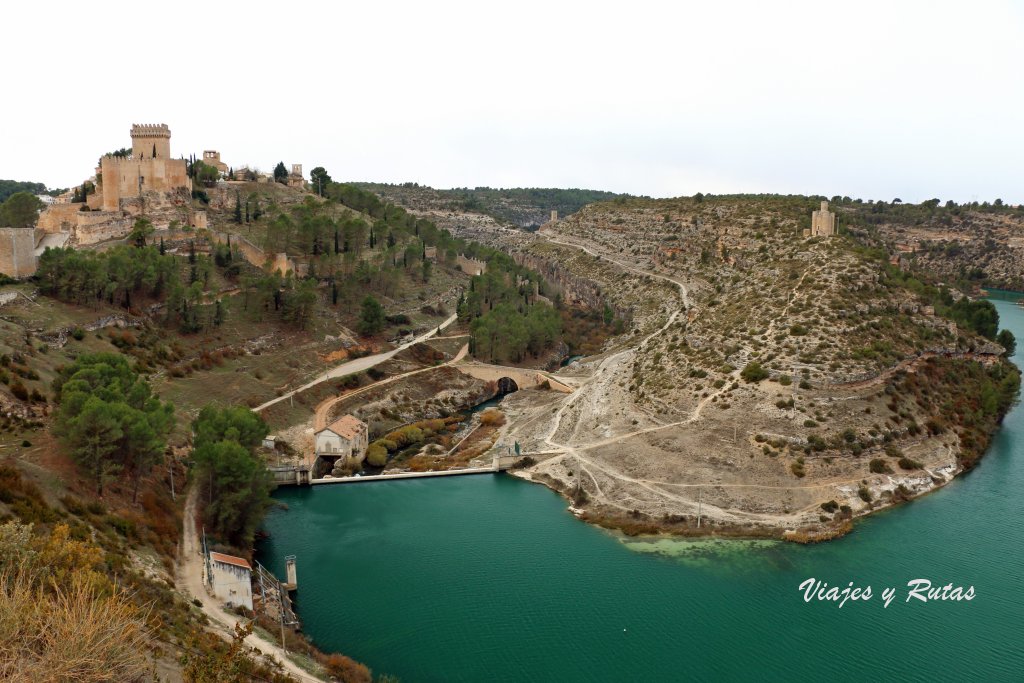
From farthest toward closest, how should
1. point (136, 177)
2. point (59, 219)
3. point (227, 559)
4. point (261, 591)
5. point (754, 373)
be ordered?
1. point (136, 177)
2. point (59, 219)
3. point (754, 373)
4. point (261, 591)
5. point (227, 559)

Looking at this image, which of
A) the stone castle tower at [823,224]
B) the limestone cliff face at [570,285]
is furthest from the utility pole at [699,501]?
the limestone cliff face at [570,285]

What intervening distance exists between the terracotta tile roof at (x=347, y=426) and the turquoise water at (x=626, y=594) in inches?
298

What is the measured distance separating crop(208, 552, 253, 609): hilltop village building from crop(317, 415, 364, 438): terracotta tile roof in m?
21.2

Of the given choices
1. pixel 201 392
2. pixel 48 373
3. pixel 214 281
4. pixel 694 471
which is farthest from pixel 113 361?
pixel 694 471

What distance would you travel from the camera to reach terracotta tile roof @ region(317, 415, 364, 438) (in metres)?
52.7

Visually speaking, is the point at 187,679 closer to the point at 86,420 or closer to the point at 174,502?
the point at 86,420

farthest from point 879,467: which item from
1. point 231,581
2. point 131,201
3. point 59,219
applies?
point 59,219

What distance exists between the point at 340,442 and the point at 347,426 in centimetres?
188

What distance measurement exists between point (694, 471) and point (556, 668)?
19570mm

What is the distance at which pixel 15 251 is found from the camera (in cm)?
5412

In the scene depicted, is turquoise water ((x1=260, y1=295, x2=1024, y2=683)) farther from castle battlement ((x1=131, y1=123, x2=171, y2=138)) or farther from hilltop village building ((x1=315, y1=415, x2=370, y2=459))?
castle battlement ((x1=131, y1=123, x2=171, y2=138))

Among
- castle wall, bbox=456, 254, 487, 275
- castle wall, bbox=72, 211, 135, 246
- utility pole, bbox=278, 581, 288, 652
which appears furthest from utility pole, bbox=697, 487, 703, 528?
castle wall, bbox=456, 254, 487, 275

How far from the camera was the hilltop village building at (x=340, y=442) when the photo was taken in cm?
5197

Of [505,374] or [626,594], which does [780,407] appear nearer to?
[626,594]
